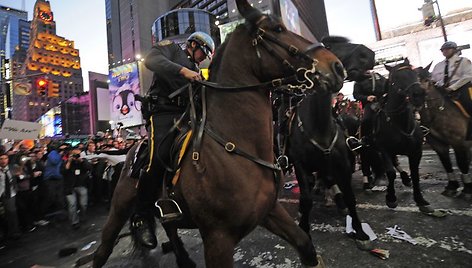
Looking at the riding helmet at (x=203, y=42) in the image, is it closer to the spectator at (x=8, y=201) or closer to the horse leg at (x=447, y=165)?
the horse leg at (x=447, y=165)

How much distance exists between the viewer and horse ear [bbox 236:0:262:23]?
8.23 ft

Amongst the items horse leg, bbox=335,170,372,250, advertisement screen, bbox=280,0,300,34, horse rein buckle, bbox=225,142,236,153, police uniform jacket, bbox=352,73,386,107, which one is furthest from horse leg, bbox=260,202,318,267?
advertisement screen, bbox=280,0,300,34

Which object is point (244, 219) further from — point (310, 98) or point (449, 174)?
point (449, 174)

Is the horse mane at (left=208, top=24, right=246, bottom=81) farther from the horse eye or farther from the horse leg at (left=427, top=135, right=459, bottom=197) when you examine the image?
the horse leg at (left=427, top=135, right=459, bottom=197)

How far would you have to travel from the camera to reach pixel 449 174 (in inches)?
235

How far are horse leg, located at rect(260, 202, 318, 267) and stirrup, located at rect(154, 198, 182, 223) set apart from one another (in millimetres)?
920

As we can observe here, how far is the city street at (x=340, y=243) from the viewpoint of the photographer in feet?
12.1

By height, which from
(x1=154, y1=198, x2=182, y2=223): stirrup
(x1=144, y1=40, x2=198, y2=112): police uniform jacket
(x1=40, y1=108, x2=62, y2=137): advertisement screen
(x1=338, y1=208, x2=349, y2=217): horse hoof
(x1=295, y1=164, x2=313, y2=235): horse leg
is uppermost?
(x1=40, y1=108, x2=62, y2=137): advertisement screen

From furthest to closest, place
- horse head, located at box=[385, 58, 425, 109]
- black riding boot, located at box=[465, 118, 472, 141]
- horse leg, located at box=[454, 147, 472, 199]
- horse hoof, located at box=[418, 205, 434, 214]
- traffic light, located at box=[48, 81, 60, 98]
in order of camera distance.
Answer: traffic light, located at box=[48, 81, 60, 98]
black riding boot, located at box=[465, 118, 472, 141]
horse leg, located at box=[454, 147, 472, 199]
horse head, located at box=[385, 58, 425, 109]
horse hoof, located at box=[418, 205, 434, 214]

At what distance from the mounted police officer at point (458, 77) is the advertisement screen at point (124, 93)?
43532mm

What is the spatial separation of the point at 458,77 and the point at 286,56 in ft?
21.0

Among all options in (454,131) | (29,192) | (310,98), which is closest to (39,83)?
(29,192)

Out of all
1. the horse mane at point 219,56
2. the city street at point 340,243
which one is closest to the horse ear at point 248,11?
the horse mane at point 219,56

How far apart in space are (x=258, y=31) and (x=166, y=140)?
146cm
